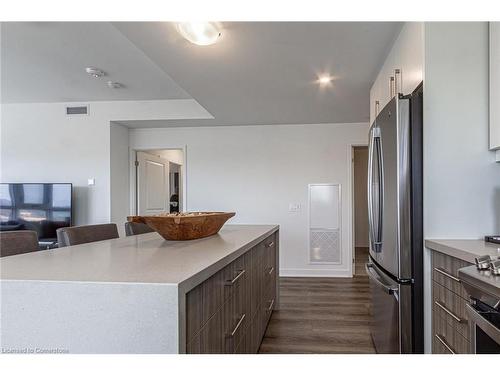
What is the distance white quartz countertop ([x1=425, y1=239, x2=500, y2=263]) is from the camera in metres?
1.35

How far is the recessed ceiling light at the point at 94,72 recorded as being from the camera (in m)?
3.45

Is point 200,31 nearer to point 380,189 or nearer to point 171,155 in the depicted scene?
point 380,189

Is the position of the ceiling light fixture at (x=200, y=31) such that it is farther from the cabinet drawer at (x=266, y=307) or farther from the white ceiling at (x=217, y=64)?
the cabinet drawer at (x=266, y=307)

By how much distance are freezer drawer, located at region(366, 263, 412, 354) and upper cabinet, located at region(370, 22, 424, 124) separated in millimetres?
1143

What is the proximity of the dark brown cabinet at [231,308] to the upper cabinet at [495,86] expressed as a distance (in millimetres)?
1390

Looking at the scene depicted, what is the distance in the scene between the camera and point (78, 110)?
15.6 ft

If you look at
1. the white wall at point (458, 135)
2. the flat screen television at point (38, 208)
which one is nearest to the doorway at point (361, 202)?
the flat screen television at point (38, 208)

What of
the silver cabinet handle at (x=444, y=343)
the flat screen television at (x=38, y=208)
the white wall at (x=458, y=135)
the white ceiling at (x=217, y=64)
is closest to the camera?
the silver cabinet handle at (x=444, y=343)

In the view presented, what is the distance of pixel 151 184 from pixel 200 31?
3842 millimetres

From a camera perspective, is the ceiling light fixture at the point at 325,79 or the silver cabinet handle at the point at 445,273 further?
the ceiling light fixture at the point at 325,79

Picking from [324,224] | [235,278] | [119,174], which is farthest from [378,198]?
[119,174]

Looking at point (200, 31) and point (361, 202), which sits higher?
point (200, 31)
